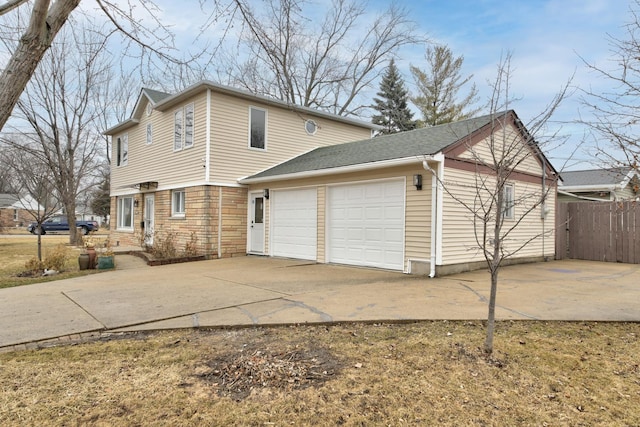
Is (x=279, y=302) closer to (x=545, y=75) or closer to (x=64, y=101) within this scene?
(x=545, y=75)

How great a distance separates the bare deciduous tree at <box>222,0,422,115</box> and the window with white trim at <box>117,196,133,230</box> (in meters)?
7.08

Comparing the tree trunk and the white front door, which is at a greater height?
the tree trunk

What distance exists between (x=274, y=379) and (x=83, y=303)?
4.06 m

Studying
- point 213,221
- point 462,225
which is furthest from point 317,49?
point 462,225

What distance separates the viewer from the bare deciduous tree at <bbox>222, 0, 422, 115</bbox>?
5078 mm

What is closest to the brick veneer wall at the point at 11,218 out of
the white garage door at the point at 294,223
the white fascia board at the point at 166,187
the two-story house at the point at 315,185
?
the white fascia board at the point at 166,187

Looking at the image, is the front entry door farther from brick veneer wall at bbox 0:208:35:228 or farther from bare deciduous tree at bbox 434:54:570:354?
brick veneer wall at bbox 0:208:35:228

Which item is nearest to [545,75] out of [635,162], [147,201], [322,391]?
[635,162]

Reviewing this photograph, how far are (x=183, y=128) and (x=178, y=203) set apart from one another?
2.57 m

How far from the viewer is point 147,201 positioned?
15.4m

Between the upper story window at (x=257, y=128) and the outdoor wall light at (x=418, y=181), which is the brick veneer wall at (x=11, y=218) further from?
the outdoor wall light at (x=418, y=181)

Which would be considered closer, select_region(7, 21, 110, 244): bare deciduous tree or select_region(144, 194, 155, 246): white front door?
select_region(144, 194, 155, 246): white front door

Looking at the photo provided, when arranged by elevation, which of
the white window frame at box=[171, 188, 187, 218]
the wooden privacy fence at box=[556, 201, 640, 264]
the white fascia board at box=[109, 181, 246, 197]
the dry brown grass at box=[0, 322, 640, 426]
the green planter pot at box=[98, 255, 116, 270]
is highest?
the white fascia board at box=[109, 181, 246, 197]

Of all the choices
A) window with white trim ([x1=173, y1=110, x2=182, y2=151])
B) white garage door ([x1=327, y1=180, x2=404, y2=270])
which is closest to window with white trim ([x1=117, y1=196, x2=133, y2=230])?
window with white trim ([x1=173, y1=110, x2=182, y2=151])
